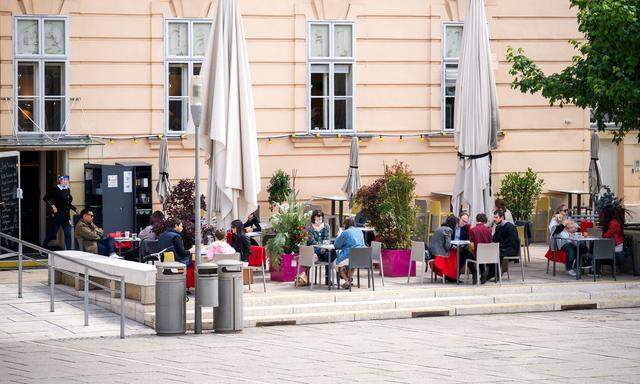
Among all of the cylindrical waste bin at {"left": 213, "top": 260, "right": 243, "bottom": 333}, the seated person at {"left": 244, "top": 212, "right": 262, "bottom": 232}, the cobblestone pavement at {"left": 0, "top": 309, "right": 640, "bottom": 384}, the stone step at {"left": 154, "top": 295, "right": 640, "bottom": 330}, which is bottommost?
the cobblestone pavement at {"left": 0, "top": 309, "right": 640, "bottom": 384}

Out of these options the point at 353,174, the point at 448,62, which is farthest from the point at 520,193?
the point at 353,174

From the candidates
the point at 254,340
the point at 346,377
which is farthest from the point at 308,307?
the point at 346,377

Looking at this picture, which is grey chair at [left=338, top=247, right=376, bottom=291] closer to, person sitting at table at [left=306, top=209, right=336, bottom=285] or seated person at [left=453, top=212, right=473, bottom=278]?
person sitting at table at [left=306, top=209, right=336, bottom=285]

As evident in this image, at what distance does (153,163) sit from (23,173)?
3074mm

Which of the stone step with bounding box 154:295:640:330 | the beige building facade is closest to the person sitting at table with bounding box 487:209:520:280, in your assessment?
the stone step with bounding box 154:295:640:330

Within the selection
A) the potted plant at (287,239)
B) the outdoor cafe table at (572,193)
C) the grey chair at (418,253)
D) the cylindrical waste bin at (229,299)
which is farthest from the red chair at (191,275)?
the outdoor cafe table at (572,193)

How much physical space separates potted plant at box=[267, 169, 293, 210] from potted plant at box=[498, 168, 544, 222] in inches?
201

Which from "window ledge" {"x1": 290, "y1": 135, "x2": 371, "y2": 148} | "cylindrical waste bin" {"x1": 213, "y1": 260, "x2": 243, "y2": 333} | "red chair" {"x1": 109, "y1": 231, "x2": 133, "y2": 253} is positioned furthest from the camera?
"window ledge" {"x1": 290, "y1": 135, "x2": 371, "y2": 148}

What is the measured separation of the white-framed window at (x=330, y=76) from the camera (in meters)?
29.5

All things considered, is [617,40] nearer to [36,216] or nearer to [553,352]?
[553,352]

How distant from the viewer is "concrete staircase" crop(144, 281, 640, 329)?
19.5 metres

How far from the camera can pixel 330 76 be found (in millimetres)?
29641

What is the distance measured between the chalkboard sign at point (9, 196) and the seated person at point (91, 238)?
6.75 feet

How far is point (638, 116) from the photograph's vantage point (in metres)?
24.0
